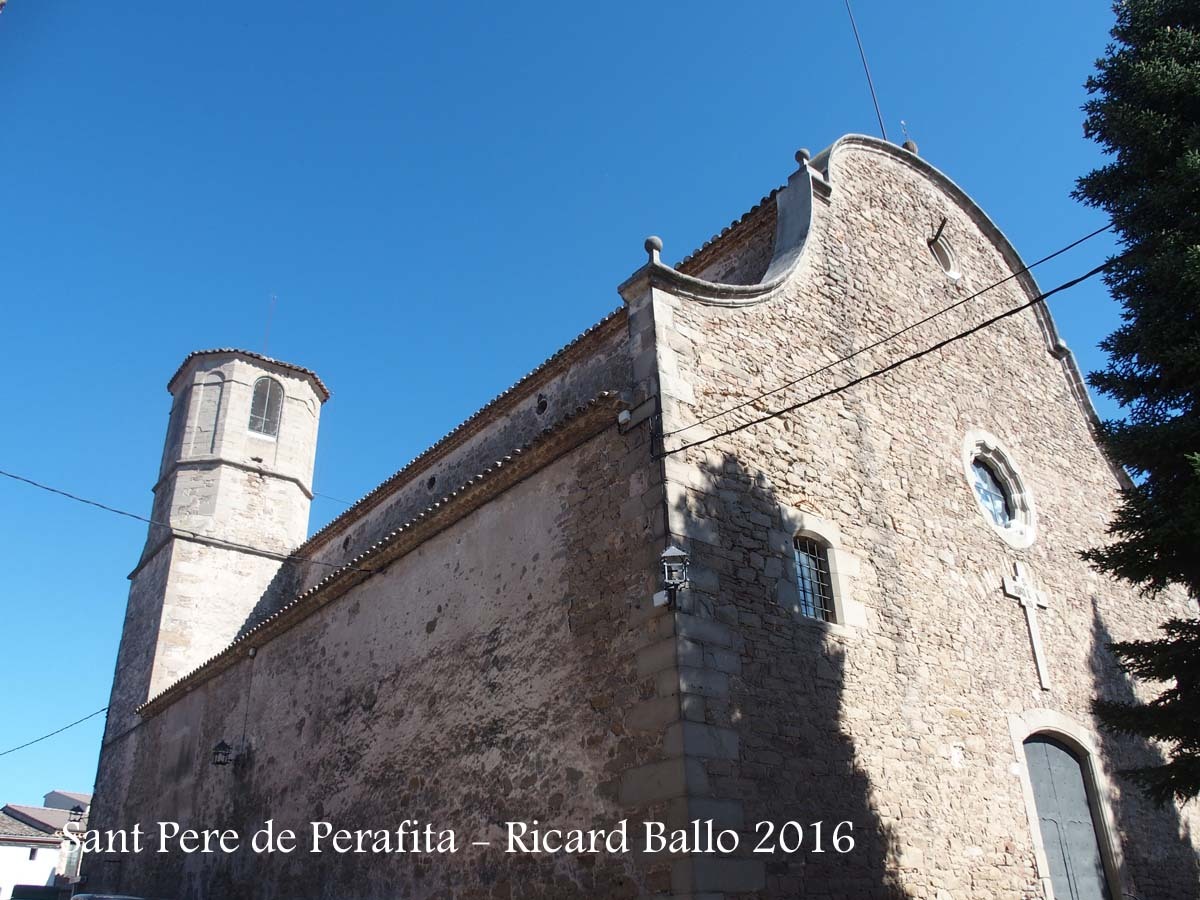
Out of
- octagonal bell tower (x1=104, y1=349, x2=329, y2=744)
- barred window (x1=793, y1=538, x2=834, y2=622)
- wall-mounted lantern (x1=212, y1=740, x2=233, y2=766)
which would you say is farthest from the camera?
octagonal bell tower (x1=104, y1=349, x2=329, y2=744)

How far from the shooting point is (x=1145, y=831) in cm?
1090

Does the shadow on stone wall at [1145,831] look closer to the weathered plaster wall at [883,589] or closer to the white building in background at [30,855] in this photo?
the weathered plaster wall at [883,589]

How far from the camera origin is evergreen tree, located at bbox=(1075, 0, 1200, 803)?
7863 millimetres

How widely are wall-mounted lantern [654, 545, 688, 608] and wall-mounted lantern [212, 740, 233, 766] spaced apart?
10.0 metres

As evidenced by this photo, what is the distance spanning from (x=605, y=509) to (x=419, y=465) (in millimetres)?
7558

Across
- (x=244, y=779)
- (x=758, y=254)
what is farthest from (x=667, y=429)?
(x=244, y=779)

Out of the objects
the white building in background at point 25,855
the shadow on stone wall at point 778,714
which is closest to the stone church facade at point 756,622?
the shadow on stone wall at point 778,714

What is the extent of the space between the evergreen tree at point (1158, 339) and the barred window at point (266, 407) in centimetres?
1875

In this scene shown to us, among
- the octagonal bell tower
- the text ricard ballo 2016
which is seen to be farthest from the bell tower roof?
the text ricard ballo 2016

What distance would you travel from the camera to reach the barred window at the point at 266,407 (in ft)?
73.8

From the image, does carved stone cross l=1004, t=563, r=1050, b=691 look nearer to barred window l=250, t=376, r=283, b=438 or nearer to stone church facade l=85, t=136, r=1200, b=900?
stone church facade l=85, t=136, r=1200, b=900

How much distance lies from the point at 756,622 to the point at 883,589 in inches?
84.7

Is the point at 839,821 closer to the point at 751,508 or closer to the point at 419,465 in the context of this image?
the point at 751,508

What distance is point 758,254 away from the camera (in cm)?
1234
